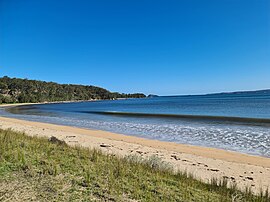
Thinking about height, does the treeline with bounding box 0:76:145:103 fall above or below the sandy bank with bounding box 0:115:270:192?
above

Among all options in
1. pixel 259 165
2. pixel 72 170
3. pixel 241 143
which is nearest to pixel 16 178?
pixel 72 170

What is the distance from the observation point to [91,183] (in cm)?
435

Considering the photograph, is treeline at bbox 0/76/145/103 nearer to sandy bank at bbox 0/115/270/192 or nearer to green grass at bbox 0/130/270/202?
sandy bank at bbox 0/115/270/192

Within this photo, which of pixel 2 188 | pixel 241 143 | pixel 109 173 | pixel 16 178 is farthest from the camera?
pixel 241 143

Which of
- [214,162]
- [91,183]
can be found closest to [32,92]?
[214,162]

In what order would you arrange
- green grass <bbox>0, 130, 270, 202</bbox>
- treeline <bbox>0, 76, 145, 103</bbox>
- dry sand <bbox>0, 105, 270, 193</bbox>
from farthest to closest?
treeline <bbox>0, 76, 145, 103</bbox>
dry sand <bbox>0, 105, 270, 193</bbox>
green grass <bbox>0, 130, 270, 202</bbox>

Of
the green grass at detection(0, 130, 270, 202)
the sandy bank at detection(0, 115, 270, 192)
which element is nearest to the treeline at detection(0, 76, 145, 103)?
the sandy bank at detection(0, 115, 270, 192)

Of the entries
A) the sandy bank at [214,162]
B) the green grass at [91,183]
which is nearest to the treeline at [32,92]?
the sandy bank at [214,162]

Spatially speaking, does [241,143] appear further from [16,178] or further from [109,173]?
[16,178]

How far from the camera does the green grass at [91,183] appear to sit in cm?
386

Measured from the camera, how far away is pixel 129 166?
5.72m

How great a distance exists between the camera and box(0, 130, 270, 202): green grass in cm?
386

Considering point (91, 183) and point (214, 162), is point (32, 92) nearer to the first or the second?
point (214, 162)

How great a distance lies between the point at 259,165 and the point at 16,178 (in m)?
8.22
